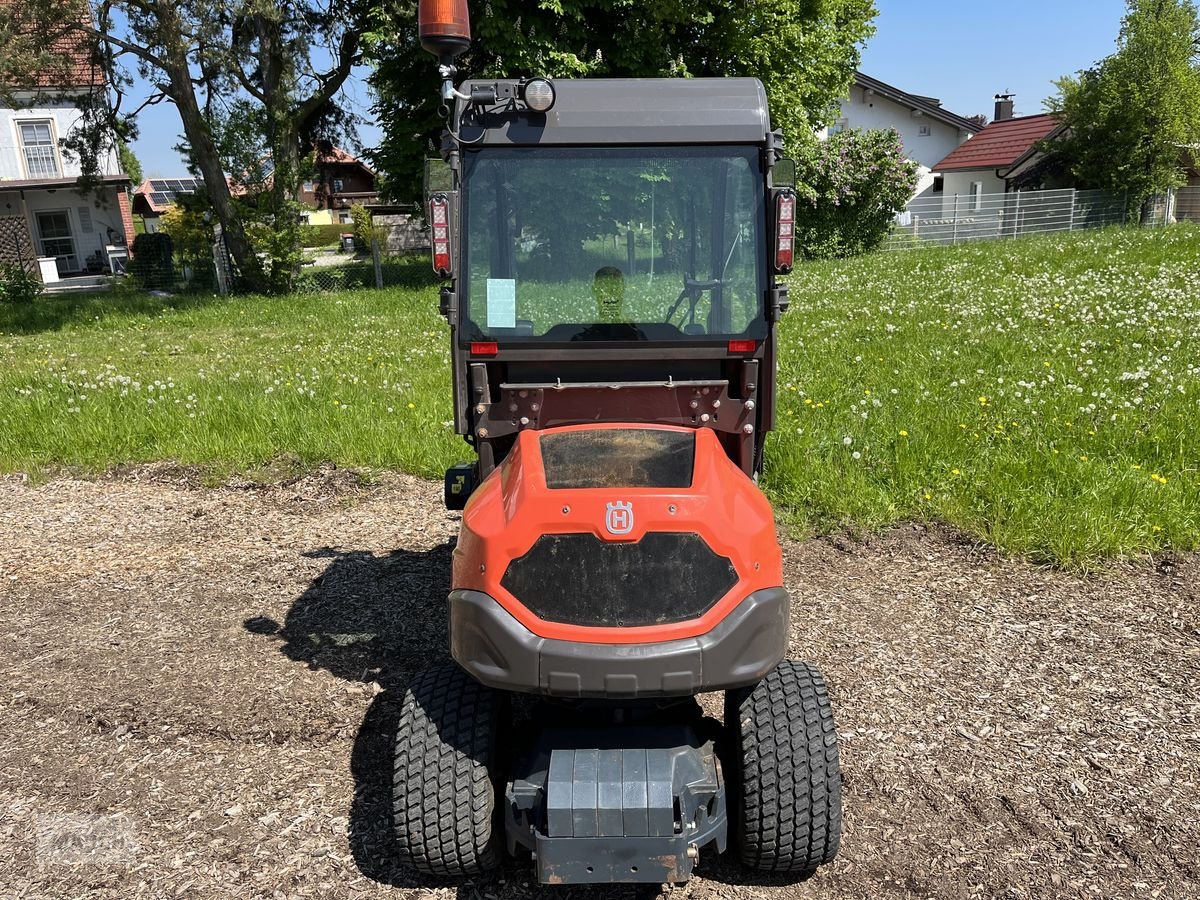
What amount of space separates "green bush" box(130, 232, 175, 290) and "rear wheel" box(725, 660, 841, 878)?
82.0 ft

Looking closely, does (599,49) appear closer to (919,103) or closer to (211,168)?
(211,168)

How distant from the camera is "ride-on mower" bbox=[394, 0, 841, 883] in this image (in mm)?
2615

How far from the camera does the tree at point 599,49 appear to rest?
18.5 meters

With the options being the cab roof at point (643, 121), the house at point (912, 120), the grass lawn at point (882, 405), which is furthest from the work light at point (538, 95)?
the house at point (912, 120)

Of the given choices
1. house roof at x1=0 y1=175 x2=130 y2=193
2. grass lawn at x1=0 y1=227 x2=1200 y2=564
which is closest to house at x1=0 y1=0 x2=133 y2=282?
house roof at x1=0 y1=175 x2=130 y2=193

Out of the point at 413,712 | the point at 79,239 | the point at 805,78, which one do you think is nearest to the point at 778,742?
the point at 413,712

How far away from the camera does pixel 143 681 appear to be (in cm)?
445

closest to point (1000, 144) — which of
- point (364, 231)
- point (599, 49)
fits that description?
point (599, 49)

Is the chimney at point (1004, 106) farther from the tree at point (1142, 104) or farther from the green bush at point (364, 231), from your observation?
the green bush at point (364, 231)

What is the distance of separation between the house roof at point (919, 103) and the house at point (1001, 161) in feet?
4.95

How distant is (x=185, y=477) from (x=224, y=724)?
3.90 m

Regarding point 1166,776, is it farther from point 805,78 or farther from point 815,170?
point 815,170

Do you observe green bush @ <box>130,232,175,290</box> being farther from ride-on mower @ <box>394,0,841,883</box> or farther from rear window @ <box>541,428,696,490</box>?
rear window @ <box>541,428,696,490</box>

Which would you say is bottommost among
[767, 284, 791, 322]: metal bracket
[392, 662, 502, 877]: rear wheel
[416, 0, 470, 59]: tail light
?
[392, 662, 502, 877]: rear wheel
